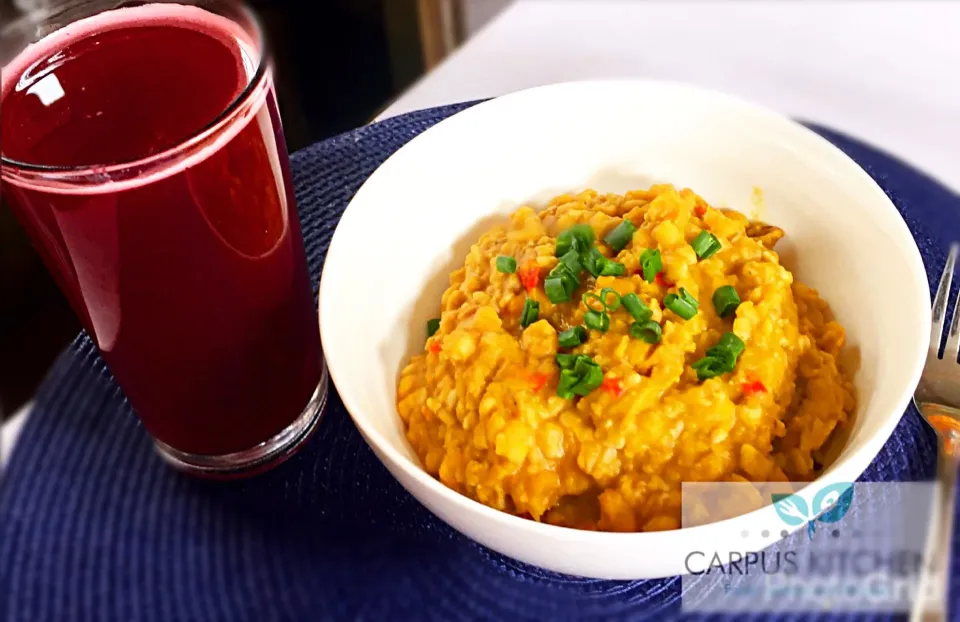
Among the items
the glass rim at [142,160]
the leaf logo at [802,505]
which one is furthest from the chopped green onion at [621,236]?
the glass rim at [142,160]

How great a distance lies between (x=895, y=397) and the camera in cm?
107

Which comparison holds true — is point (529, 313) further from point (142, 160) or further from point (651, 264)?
point (142, 160)

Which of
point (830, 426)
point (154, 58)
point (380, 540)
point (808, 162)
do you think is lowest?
Answer: point (380, 540)

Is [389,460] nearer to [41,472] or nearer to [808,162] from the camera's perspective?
[41,472]

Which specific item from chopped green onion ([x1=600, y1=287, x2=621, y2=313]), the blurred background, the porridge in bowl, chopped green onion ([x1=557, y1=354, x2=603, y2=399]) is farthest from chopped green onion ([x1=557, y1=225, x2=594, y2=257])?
the blurred background

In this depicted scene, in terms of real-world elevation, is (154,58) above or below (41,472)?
above

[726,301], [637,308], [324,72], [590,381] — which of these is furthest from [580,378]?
[324,72]

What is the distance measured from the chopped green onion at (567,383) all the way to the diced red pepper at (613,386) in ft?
0.12

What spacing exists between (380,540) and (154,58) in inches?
29.3

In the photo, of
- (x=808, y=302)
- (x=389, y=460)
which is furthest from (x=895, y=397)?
(x=389, y=460)

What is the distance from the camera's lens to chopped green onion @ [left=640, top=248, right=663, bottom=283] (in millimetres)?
1221

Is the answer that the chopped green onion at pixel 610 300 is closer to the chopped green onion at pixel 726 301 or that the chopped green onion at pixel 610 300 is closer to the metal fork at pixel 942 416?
the chopped green onion at pixel 726 301

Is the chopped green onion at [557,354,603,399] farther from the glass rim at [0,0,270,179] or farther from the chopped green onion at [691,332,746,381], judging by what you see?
the glass rim at [0,0,270,179]

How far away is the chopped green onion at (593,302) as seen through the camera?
3.95 ft
